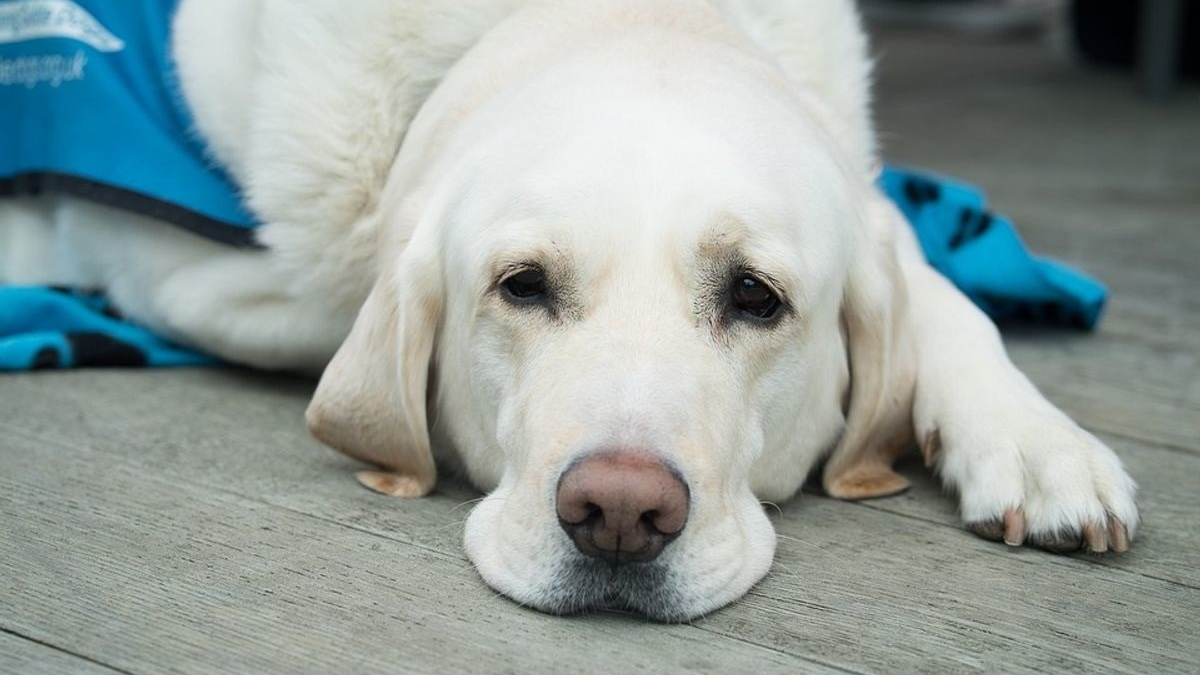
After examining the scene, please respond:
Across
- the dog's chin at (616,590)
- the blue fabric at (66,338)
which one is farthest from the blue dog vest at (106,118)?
the dog's chin at (616,590)

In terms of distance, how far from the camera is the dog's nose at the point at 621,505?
190 cm

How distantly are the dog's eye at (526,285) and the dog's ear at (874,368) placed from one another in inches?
23.2

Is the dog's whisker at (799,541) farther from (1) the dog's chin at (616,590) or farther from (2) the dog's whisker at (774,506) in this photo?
(1) the dog's chin at (616,590)

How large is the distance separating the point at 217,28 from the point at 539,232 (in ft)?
4.45

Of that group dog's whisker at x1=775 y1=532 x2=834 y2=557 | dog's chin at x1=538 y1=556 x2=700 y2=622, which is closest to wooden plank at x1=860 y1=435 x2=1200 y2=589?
dog's whisker at x1=775 y1=532 x2=834 y2=557

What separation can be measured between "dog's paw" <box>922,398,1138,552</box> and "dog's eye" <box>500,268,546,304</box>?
82cm

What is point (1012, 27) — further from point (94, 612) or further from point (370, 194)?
point (94, 612)

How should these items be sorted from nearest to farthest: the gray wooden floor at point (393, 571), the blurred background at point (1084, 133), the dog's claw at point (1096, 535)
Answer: the gray wooden floor at point (393, 571) → the dog's claw at point (1096, 535) → the blurred background at point (1084, 133)

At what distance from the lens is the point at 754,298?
7.43 feet

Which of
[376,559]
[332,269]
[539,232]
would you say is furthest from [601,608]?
[332,269]

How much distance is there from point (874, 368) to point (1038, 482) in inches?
13.9

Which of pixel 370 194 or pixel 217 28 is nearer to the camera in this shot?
pixel 370 194

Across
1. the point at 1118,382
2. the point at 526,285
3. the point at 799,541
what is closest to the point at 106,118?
the point at 526,285

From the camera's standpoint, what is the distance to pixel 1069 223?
527 centimetres
